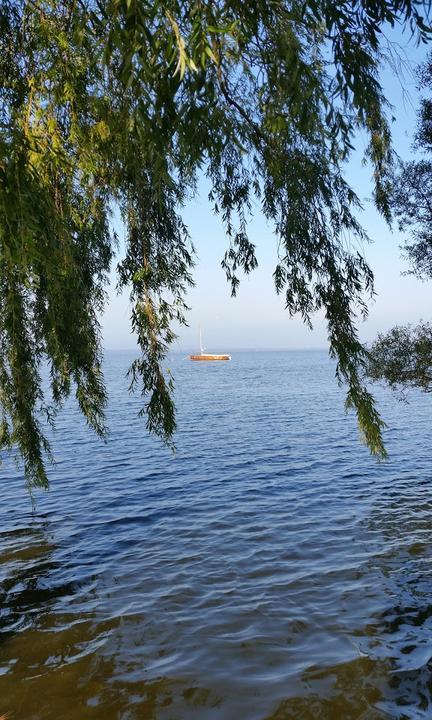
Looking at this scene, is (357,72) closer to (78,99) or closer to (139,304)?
(78,99)

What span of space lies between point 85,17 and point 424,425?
1018 inches

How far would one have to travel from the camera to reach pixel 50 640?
285 inches

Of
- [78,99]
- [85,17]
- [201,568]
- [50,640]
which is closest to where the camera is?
[85,17]

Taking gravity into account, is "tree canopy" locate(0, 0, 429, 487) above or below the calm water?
above

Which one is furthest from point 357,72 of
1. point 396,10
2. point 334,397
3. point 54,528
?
point 334,397

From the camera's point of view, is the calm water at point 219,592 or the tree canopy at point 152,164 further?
the calm water at point 219,592

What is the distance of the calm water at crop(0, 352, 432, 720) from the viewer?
600 cm

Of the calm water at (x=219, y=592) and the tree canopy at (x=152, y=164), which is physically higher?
the tree canopy at (x=152, y=164)

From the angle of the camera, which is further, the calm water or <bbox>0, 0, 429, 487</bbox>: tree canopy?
the calm water

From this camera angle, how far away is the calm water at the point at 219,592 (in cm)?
600

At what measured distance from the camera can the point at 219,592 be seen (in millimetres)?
8594

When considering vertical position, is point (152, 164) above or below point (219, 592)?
above

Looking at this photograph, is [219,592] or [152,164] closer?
[152,164]

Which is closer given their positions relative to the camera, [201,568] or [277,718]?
[277,718]
